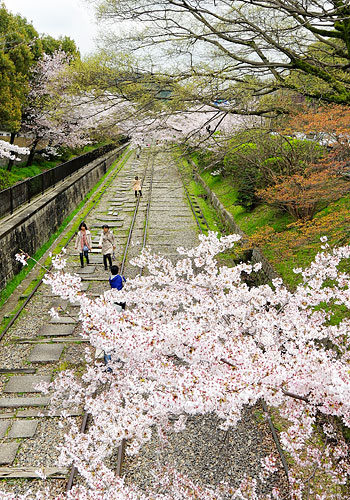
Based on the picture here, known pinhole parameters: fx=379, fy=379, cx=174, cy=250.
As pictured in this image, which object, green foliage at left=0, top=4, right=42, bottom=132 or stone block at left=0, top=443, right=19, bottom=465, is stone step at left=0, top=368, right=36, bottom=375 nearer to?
stone block at left=0, top=443, right=19, bottom=465

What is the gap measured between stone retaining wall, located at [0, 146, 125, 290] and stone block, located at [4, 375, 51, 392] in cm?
399

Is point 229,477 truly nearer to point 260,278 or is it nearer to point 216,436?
point 216,436

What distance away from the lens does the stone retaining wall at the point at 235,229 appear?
11.8m

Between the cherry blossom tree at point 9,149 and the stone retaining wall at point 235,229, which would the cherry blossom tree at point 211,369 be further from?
the cherry blossom tree at point 9,149

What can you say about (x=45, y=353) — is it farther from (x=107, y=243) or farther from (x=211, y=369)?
(x=211, y=369)

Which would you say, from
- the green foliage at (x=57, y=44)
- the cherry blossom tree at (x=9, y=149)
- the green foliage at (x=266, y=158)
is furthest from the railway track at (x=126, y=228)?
the green foliage at (x=57, y=44)

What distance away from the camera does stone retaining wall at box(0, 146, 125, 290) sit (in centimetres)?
1117

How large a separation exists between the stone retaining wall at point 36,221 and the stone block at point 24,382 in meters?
3.99

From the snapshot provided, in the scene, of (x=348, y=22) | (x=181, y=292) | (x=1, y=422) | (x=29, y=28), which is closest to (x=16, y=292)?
(x=1, y=422)

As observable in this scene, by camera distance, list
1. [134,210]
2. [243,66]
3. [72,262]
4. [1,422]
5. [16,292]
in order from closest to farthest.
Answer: [1,422]
[243,66]
[16,292]
[72,262]
[134,210]

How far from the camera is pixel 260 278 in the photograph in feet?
40.0

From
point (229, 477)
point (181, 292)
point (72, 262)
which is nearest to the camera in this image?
point (229, 477)

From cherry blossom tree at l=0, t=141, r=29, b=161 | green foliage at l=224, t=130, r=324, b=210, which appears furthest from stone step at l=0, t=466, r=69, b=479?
cherry blossom tree at l=0, t=141, r=29, b=161

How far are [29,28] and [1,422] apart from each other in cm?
2610
